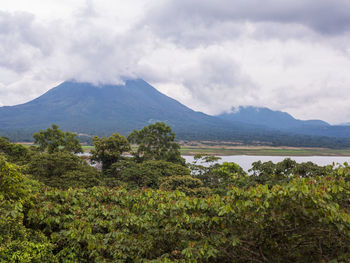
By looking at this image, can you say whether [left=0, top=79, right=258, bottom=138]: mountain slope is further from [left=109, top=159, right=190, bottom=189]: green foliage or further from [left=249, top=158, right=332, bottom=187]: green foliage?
[left=249, top=158, right=332, bottom=187]: green foliage

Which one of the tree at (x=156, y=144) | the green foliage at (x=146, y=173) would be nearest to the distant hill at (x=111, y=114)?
the tree at (x=156, y=144)

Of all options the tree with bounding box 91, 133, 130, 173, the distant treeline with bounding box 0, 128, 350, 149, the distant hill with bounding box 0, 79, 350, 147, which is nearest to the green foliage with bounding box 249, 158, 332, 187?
the tree with bounding box 91, 133, 130, 173

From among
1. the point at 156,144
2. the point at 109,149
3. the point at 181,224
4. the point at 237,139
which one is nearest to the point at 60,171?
the point at 109,149

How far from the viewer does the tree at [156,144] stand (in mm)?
19062

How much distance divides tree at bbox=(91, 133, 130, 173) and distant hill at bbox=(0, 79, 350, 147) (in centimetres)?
8723

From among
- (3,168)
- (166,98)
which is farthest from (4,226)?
(166,98)

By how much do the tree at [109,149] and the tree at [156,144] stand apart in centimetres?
175

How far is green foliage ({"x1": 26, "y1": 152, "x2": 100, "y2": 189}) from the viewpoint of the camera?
42.1ft

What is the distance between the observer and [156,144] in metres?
19.5

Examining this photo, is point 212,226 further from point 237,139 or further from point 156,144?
point 237,139

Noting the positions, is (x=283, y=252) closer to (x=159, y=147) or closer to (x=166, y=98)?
(x=159, y=147)

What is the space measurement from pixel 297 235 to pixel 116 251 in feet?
7.46

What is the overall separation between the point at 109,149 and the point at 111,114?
132 meters

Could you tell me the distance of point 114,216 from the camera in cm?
463
